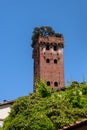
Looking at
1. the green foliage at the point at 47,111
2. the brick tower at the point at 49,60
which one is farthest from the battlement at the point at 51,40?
the green foliage at the point at 47,111

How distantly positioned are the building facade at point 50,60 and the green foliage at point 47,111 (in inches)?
3314

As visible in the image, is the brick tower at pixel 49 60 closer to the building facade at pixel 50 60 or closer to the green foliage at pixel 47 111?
the building facade at pixel 50 60

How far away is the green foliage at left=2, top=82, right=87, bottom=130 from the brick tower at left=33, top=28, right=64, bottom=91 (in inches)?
3314

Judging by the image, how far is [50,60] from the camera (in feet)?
362

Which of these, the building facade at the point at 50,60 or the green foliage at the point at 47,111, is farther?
the building facade at the point at 50,60

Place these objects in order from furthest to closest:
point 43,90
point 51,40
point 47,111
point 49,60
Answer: point 51,40 < point 49,60 < point 43,90 < point 47,111

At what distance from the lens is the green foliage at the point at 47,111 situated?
61.3 ft

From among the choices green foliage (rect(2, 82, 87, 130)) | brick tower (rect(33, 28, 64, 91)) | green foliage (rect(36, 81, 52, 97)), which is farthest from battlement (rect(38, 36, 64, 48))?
green foliage (rect(2, 82, 87, 130))

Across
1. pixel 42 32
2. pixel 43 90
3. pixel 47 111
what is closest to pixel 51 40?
pixel 42 32

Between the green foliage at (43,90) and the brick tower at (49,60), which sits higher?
the brick tower at (49,60)

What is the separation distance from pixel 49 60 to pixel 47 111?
90579 mm

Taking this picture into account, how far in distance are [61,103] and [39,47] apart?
9095 cm

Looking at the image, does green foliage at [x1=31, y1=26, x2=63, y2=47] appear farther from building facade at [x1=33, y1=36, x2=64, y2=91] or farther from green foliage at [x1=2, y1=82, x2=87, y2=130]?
green foliage at [x1=2, y1=82, x2=87, y2=130]

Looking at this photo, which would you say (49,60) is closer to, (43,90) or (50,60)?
(50,60)
